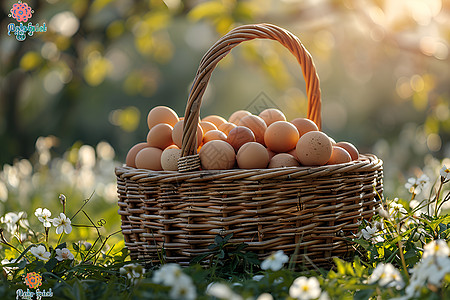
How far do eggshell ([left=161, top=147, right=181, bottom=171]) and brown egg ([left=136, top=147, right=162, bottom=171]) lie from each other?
0.17 feet

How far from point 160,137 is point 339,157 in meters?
0.56

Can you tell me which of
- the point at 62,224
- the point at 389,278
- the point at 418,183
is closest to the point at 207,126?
the point at 62,224

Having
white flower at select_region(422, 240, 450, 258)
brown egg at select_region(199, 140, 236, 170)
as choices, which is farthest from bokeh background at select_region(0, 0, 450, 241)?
white flower at select_region(422, 240, 450, 258)

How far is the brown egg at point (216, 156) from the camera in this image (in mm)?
1228

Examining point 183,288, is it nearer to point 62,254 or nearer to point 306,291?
point 306,291

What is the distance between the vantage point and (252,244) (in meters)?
1.16

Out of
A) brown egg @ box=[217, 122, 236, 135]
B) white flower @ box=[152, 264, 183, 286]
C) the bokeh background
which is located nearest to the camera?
white flower @ box=[152, 264, 183, 286]

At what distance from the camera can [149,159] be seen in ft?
4.41

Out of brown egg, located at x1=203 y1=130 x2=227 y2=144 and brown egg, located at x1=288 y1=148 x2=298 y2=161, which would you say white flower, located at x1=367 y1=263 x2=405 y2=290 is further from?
brown egg, located at x1=203 y1=130 x2=227 y2=144

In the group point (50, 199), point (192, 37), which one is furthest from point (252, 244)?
point (192, 37)

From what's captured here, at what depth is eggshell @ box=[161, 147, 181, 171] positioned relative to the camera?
127 cm

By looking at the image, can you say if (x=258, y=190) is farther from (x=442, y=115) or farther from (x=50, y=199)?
Result: (x=442, y=115)

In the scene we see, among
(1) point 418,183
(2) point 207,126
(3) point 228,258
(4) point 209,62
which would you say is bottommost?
(3) point 228,258

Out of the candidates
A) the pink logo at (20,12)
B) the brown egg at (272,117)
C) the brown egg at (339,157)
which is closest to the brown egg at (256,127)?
the brown egg at (272,117)
